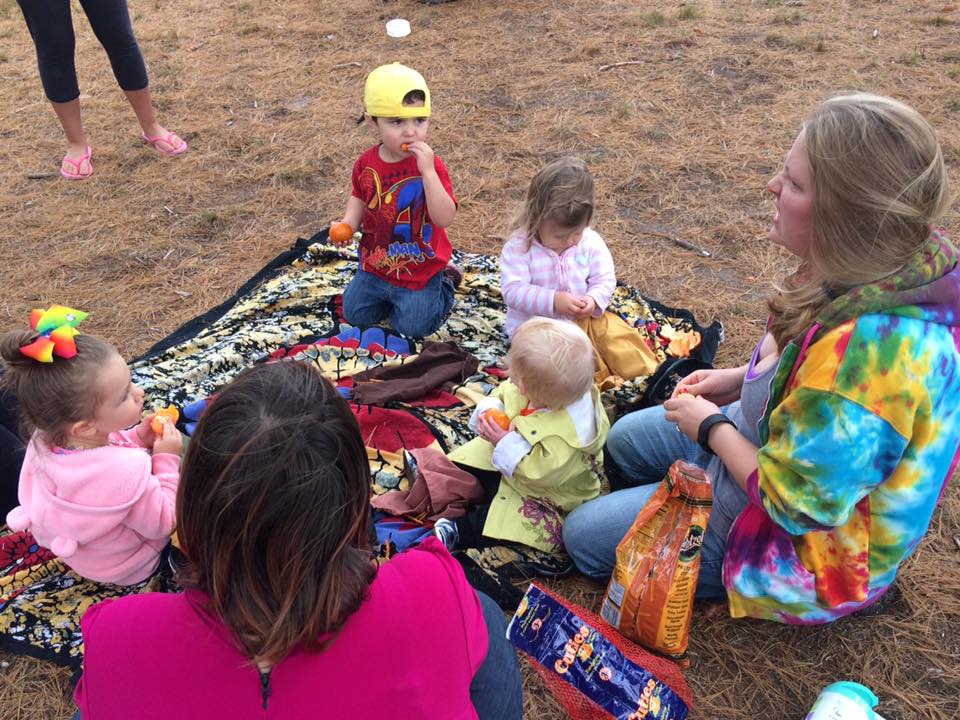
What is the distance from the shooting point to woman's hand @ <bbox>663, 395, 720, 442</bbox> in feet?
7.43

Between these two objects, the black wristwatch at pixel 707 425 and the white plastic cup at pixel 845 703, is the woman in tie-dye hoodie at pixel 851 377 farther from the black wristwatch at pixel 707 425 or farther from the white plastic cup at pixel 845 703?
the white plastic cup at pixel 845 703

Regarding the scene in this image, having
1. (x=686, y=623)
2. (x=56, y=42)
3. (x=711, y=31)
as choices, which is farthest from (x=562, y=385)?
(x=711, y=31)

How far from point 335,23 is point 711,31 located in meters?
4.09

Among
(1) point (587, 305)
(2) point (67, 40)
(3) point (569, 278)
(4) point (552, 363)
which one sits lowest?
(1) point (587, 305)

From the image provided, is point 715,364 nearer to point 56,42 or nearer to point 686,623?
point 686,623

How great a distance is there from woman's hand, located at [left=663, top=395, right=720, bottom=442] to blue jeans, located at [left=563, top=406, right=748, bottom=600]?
24 cm

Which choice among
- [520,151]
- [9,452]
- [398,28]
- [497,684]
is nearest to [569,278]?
[497,684]

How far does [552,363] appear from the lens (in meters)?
2.47

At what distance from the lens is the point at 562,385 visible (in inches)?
98.6

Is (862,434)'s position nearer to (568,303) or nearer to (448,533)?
(448,533)

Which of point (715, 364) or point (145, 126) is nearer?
point (715, 364)

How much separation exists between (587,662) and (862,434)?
3.56ft

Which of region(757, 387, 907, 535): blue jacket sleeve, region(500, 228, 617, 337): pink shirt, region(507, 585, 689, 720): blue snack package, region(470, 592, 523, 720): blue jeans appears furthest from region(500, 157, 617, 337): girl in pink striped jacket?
region(470, 592, 523, 720): blue jeans

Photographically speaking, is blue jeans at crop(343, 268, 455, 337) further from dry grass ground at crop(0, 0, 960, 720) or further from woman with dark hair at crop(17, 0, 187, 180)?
woman with dark hair at crop(17, 0, 187, 180)
